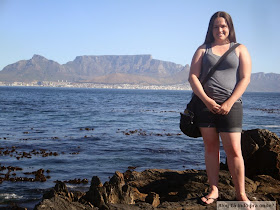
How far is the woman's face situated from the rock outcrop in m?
2.47

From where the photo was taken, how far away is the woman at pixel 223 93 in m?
4.92

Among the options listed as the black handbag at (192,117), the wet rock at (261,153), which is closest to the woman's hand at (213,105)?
the black handbag at (192,117)

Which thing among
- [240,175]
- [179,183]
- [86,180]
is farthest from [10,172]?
[240,175]

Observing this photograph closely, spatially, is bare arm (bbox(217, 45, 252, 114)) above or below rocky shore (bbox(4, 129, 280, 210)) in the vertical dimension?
above

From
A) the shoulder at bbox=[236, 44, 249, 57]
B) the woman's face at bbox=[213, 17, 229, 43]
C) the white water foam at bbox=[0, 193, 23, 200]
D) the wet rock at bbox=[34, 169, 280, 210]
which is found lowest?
the white water foam at bbox=[0, 193, 23, 200]

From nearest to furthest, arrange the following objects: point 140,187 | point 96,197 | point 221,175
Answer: point 96,197 < point 221,175 < point 140,187

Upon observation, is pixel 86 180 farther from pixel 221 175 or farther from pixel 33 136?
pixel 33 136

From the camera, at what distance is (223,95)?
4.99 meters

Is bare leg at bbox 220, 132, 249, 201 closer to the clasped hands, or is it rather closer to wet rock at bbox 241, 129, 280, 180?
the clasped hands

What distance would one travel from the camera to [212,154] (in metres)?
5.29

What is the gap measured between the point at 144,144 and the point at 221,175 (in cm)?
1371

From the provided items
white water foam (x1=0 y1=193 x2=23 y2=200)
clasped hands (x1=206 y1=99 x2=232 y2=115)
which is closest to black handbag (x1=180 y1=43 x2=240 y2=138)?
clasped hands (x1=206 y1=99 x2=232 y2=115)

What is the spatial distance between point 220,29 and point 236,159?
1.99m

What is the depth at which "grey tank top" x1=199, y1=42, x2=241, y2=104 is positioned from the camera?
4.99 m
